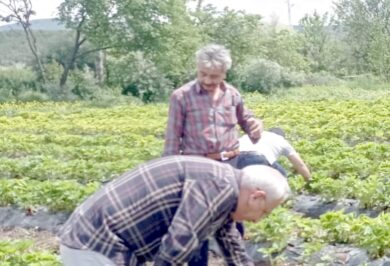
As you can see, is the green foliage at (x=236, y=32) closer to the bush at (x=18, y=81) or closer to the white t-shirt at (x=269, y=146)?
the bush at (x=18, y=81)

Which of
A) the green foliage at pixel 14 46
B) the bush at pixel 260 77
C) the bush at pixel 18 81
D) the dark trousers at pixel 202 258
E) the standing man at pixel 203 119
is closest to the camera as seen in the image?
the dark trousers at pixel 202 258

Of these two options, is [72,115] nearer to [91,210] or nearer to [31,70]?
[31,70]

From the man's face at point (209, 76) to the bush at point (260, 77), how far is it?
28688mm

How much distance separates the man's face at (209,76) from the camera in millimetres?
5500

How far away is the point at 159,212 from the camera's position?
362 centimetres

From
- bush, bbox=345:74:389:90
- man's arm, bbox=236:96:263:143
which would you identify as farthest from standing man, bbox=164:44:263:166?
bush, bbox=345:74:389:90

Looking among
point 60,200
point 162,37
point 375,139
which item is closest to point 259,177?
point 60,200

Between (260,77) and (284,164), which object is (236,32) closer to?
(260,77)

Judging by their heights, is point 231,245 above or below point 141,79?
above

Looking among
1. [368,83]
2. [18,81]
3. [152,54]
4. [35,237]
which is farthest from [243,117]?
[18,81]

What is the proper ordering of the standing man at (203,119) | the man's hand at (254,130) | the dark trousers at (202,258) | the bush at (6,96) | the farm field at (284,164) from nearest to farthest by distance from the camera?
the dark trousers at (202,258)
the standing man at (203,119)
the man's hand at (254,130)
the farm field at (284,164)
the bush at (6,96)

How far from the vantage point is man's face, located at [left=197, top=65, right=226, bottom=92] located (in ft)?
18.0

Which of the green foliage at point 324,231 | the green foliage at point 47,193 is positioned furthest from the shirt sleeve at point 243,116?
the green foliage at point 47,193

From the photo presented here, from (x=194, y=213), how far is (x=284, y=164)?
6257 mm
